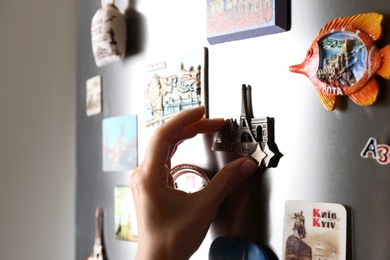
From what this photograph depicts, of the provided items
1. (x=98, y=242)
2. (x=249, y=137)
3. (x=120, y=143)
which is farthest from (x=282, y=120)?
(x=98, y=242)

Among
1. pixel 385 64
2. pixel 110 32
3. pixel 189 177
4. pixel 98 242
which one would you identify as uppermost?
pixel 110 32

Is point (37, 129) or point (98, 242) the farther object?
point (37, 129)

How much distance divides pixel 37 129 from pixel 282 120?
69cm

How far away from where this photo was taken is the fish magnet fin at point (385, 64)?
488mm

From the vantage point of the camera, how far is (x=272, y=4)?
58cm

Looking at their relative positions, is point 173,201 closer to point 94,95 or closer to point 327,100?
point 327,100

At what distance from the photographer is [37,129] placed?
1116mm

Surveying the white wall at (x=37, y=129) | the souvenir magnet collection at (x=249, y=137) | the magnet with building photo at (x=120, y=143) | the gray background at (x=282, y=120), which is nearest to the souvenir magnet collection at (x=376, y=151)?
the gray background at (x=282, y=120)

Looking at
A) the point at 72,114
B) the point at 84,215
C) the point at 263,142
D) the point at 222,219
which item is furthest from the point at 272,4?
the point at 72,114

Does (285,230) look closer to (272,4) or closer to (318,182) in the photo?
(318,182)

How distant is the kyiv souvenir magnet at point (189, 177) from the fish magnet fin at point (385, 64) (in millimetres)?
275

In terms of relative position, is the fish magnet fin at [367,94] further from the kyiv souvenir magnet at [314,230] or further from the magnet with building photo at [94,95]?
the magnet with building photo at [94,95]

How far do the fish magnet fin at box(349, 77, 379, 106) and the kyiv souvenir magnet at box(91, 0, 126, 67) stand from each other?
437mm

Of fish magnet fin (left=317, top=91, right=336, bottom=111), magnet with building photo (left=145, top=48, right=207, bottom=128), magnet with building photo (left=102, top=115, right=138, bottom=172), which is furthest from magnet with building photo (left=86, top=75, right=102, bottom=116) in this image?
fish magnet fin (left=317, top=91, right=336, bottom=111)
